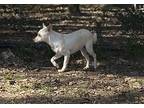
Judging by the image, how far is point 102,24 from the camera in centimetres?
1144

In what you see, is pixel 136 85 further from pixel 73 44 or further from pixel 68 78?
pixel 73 44

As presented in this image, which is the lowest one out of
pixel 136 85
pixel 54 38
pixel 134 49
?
pixel 136 85

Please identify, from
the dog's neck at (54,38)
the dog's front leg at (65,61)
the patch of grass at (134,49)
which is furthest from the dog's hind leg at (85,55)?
the patch of grass at (134,49)

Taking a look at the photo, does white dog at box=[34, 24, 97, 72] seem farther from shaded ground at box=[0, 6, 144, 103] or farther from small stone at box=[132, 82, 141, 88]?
small stone at box=[132, 82, 141, 88]

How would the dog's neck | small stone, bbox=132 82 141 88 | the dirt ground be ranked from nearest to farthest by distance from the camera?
the dirt ground < small stone, bbox=132 82 141 88 < the dog's neck

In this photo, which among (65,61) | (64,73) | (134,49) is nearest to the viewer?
(64,73)

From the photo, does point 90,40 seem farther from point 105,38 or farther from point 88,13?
point 88,13

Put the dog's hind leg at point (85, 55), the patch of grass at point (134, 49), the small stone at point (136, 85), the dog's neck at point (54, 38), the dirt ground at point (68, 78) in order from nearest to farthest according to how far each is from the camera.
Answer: the dirt ground at point (68, 78) → the small stone at point (136, 85) → the dog's neck at point (54, 38) → the dog's hind leg at point (85, 55) → the patch of grass at point (134, 49)

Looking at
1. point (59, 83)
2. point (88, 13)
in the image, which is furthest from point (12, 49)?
point (88, 13)

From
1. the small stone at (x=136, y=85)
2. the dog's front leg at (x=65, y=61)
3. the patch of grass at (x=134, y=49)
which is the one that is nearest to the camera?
the small stone at (x=136, y=85)

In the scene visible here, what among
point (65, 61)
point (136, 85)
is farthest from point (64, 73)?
point (136, 85)

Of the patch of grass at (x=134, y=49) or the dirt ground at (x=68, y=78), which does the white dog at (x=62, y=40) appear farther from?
the patch of grass at (x=134, y=49)

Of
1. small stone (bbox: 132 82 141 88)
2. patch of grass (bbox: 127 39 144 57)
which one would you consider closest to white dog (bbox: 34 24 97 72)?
patch of grass (bbox: 127 39 144 57)

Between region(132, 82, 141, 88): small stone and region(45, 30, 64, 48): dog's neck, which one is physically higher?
region(45, 30, 64, 48): dog's neck
